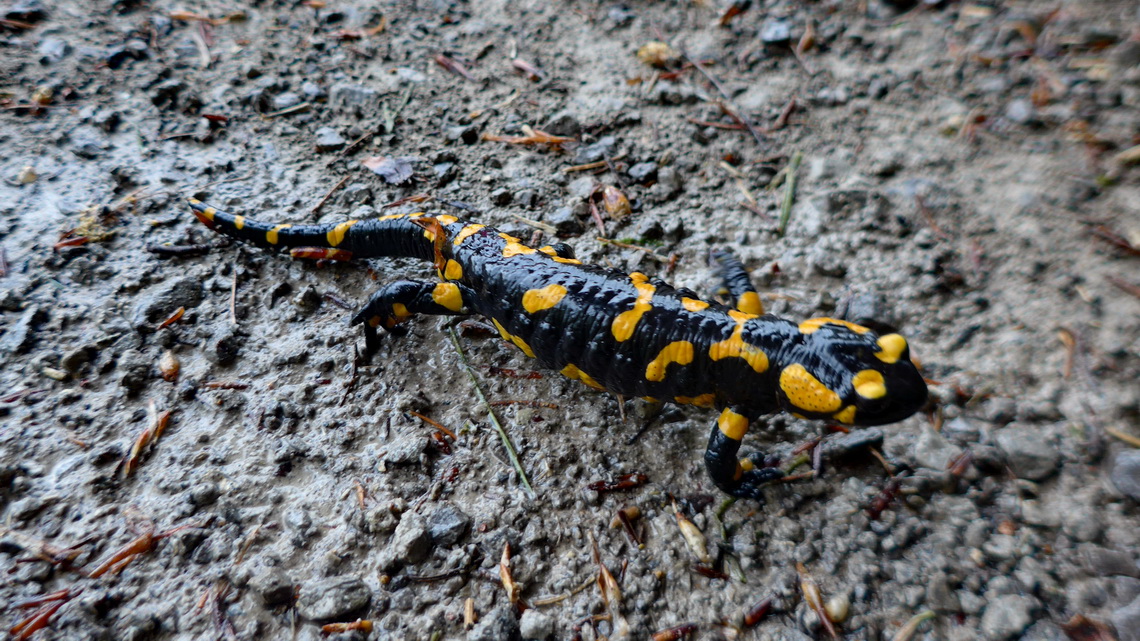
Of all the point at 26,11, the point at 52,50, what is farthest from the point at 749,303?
the point at 26,11

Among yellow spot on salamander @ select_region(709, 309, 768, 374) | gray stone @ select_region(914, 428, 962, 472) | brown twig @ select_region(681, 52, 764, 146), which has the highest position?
brown twig @ select_region(681, 52, 764, 146)

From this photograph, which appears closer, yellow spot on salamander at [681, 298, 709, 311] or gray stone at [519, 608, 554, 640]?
gray stone at [519, 608, 554, 640]

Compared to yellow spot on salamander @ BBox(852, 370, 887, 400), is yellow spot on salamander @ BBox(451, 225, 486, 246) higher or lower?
lower

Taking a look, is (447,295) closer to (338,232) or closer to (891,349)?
(338,232)

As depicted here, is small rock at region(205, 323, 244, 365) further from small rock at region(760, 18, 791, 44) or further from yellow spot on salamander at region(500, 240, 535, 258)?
small rock at region(760, 18, 791, 44)

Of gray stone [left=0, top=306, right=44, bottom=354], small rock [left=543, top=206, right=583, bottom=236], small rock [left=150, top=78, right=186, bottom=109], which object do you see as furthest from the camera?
small rock [left=150, top=78, right=186, bottom=109]

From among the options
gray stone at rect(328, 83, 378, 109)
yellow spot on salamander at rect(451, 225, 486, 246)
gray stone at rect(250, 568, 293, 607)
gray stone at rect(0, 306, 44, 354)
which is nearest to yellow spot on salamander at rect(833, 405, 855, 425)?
yellow spot on salamander at rect(451, 225, 486, 246)

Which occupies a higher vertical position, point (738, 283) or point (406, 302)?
point (738, 283)

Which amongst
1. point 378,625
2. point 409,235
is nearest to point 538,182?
point 409,235

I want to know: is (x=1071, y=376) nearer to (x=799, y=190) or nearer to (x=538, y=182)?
(x=799, y=190)
